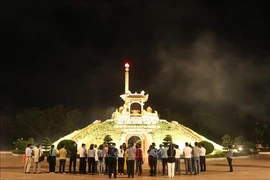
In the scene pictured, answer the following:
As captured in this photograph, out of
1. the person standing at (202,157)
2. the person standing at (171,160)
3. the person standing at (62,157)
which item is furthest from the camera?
the person standing at (202,157)

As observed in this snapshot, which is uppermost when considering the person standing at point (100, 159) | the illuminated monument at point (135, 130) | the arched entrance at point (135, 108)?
the arched entrance at point (135, 108)

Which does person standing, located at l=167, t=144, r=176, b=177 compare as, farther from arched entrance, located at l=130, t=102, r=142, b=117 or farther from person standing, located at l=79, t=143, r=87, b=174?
arched entrance, located at l=130, t=102, r=142, b=117

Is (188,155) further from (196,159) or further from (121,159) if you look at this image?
(121,159)

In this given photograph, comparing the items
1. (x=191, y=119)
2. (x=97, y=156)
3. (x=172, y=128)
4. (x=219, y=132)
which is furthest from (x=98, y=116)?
(x=97, y=156)

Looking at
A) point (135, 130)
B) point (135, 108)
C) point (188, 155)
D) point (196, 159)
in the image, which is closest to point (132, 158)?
point (188, 155)

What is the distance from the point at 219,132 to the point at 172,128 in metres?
23.7

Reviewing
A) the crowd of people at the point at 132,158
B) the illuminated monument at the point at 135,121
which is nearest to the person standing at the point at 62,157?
the crowd of people at the point at 132,158

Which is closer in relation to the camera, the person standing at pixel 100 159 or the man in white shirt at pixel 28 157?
the person standing at pixel 100 159

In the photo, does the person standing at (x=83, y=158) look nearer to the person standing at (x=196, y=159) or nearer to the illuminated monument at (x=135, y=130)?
the person standing at (x=196, y=159)

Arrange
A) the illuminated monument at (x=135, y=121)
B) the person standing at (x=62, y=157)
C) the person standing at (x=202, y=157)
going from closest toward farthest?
the person standing at (x=62, y=157) < the person standing at (x=202, y=157) < the illuminated monument at (x=135, y=121)

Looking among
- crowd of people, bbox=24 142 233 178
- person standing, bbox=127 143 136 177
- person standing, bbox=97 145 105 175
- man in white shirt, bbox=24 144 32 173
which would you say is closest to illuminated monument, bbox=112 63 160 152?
crowd of people, bbox=24 142 233 178

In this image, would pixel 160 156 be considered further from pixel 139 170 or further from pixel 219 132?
pixel 219 132

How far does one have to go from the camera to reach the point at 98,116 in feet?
250

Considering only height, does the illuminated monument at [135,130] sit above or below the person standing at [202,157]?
above
